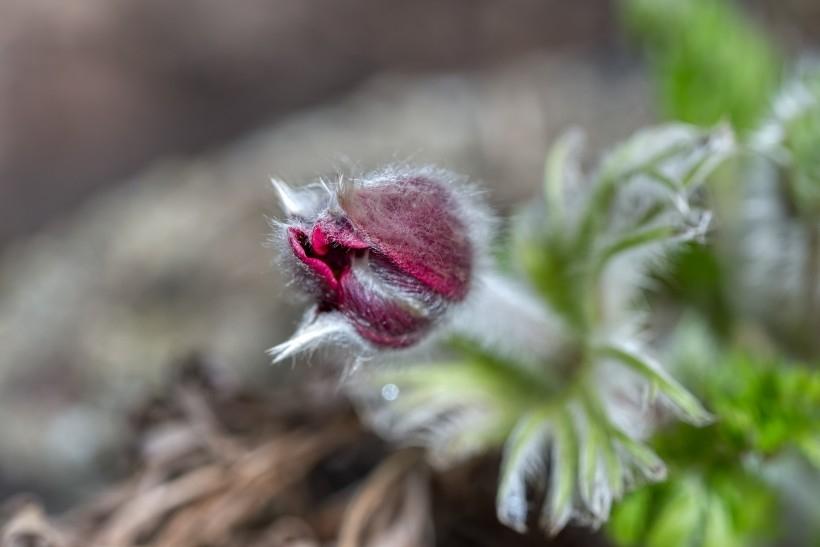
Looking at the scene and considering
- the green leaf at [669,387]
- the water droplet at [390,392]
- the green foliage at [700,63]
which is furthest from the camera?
the green foliage at [700,63]

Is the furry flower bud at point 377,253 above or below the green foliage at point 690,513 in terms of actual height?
above

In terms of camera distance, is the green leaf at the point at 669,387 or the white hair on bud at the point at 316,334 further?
the green leaf at the point at 669,387

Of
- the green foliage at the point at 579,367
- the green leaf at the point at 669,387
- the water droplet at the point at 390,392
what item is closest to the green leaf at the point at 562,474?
the green foliage at the point at 579,367

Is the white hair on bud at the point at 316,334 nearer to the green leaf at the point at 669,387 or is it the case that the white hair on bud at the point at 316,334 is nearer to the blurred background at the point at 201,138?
the blurred background at the point at 201,138

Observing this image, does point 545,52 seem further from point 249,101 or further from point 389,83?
point 249,101

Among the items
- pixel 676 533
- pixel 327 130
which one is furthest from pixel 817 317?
pixel 327 130
